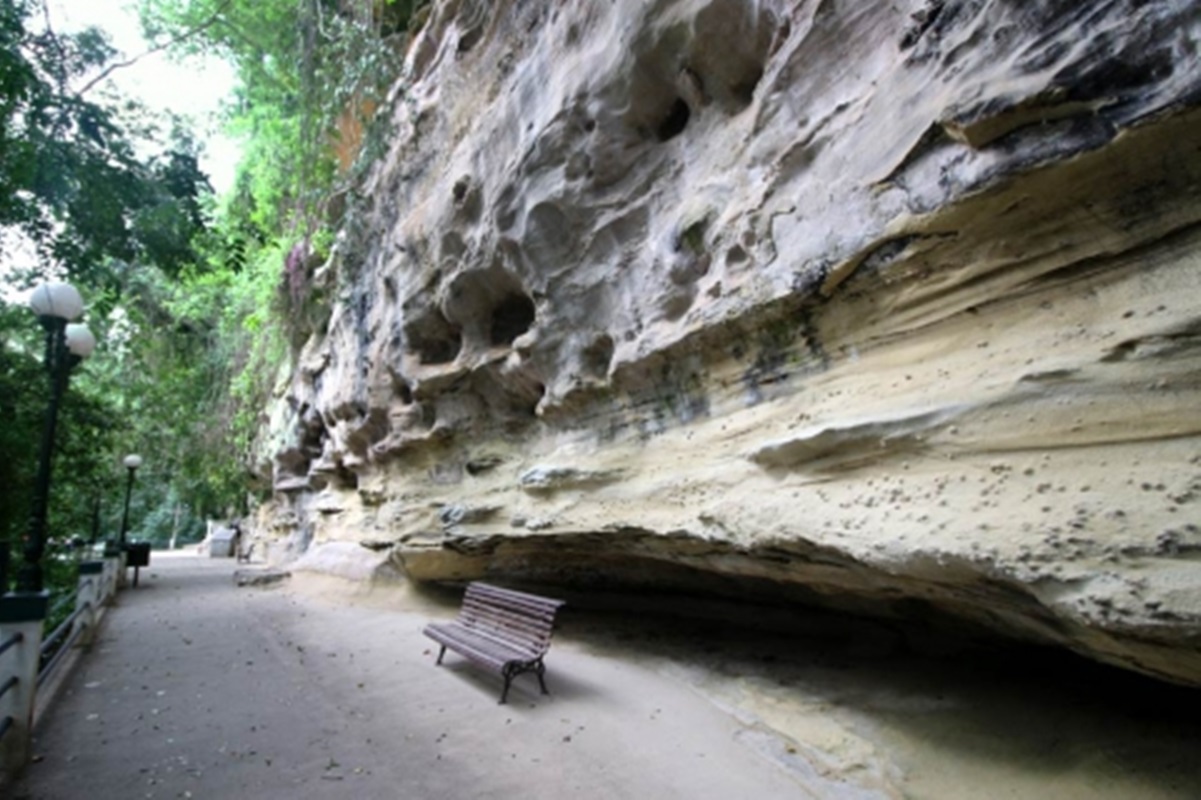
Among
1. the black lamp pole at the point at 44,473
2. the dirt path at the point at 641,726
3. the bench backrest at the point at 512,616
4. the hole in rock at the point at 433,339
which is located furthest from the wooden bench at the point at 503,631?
the hole in rock at the point at 433,339

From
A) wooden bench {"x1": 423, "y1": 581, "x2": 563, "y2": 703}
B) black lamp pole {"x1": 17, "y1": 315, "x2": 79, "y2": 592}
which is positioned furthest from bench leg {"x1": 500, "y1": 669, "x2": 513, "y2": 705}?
black lamp pole {"x1": 17, "y1": 315, "x2": 79, "y2": 592}

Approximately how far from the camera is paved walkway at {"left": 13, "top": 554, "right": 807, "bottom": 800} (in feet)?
12.0

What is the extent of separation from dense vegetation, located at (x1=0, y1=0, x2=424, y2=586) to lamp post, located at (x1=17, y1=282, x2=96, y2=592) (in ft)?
7.76

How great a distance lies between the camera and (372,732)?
14.7 feet

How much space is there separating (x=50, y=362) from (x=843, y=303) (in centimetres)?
774

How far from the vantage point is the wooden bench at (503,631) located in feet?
16.9

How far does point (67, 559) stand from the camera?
12.5m

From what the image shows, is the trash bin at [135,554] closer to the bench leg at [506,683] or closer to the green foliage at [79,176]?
the green foliage at [79,176]

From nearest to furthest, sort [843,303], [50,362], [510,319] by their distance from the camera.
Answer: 1. [843,303]
2. [50,362]
3. [510,319]

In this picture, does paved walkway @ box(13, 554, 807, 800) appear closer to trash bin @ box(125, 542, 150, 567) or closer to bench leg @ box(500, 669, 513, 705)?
bench leg @ box(500, 669, 513, 705)

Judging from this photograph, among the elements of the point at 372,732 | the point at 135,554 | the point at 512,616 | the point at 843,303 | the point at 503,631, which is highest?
the point at 843,303

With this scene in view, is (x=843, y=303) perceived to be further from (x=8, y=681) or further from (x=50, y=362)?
(x=50, y=362)

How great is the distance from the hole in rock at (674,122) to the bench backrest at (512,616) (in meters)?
Answer: 4.72

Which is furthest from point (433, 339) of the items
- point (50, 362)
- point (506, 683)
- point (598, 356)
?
point (506, 683)
